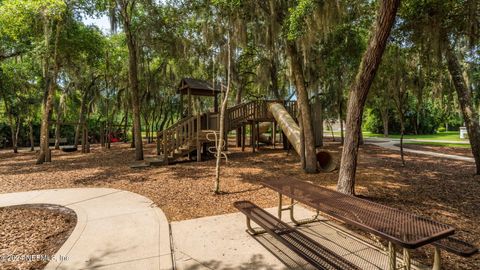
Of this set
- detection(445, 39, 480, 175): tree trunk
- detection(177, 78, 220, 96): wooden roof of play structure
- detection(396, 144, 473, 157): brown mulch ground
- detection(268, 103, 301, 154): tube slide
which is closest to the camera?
detection(445, 39, 480, 175): tree trunk

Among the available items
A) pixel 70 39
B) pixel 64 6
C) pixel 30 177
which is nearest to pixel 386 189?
pixel 30 177

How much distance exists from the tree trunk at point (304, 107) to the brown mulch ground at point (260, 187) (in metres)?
0.56

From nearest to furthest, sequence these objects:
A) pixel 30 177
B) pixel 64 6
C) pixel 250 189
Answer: pixel 250 189
pixel 30 177
pixel 64 6

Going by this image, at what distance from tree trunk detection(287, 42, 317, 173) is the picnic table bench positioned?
15.7 ft

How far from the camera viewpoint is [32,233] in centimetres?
404

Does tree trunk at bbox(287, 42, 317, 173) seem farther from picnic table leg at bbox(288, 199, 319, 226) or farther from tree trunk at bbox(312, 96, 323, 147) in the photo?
tree trunk at bbox(312, 96, 323, 147)

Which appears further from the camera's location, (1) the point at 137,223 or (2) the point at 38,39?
(2) the point at 38,39

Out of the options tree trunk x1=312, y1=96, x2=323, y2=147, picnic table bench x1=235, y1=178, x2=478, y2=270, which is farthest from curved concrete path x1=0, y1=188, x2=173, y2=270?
tree trunk x1=312, y1=96, x2=323, y2=147

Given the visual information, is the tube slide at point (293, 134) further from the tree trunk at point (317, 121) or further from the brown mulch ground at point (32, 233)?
the brown mulch ground at point (32, 233)

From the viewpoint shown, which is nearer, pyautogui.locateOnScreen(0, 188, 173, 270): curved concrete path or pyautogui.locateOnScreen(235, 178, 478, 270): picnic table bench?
pyautogui.locateOnScreen(235, 178, 478, 270): picnic table bench

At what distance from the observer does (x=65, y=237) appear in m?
3.87

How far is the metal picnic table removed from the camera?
2.01 metres

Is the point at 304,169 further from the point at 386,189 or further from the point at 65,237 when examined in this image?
the point at 65,237

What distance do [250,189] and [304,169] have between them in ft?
9.29
